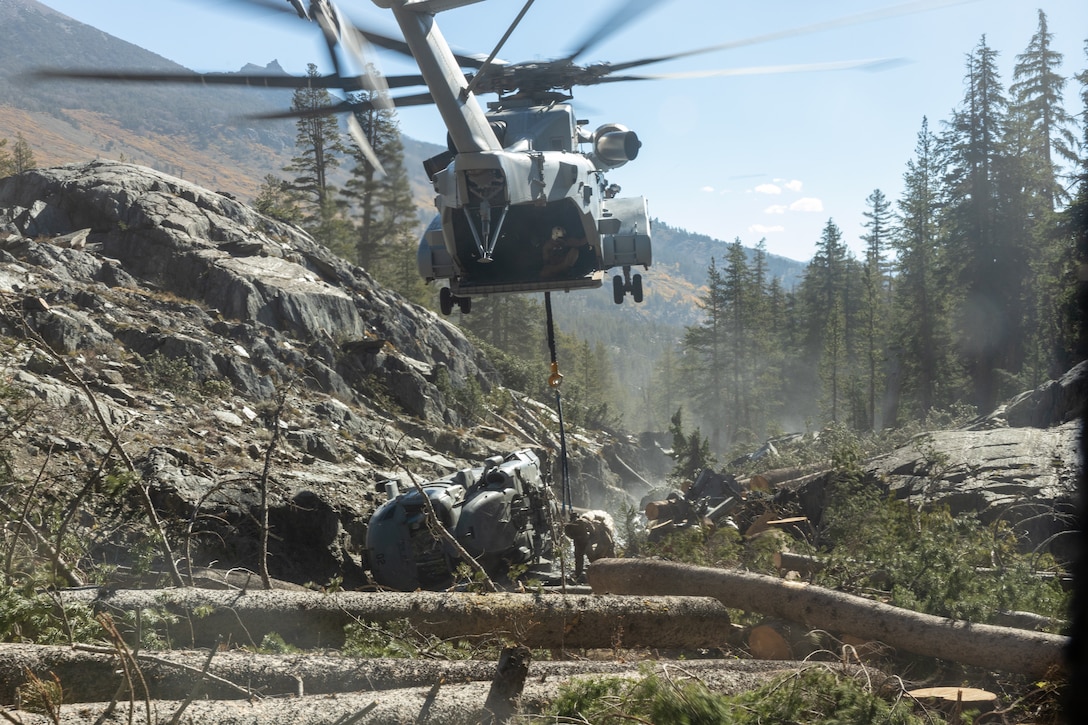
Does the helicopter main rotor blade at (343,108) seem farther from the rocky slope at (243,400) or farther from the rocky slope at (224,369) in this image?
the rocky slope at (224,369)

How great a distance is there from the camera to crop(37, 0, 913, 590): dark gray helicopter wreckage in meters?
9.12

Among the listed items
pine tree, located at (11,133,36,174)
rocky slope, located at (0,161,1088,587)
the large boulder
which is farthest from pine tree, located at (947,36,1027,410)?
pine tree, located at (11,133,36,174)

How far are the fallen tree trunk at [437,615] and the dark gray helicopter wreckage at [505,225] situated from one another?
2.44m

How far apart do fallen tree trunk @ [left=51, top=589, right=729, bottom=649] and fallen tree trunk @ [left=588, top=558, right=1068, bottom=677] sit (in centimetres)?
56

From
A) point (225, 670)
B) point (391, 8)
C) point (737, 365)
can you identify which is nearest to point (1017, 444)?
point (391, 8)

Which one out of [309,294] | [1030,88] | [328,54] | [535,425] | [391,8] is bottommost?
[535,425]

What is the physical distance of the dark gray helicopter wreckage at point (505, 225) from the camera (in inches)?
359

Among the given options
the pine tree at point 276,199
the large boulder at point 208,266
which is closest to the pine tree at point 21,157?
the pine tree at point 276,199

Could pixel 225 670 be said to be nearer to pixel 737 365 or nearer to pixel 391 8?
pixel 391 8

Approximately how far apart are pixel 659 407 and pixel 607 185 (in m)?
85.2

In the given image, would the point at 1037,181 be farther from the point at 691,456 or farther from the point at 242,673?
the point at 242,673

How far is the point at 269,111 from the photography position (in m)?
7.54

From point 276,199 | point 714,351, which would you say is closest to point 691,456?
point 276,199

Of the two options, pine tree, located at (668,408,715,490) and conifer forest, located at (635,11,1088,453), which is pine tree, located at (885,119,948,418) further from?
pine tree, located at (668,408,715,490)
